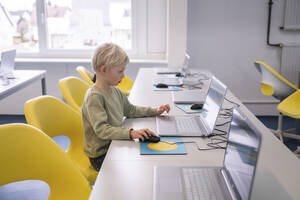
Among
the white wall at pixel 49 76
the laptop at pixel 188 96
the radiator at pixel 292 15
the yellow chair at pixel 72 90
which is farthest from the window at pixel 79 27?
the yellow chair at pixel 72 90

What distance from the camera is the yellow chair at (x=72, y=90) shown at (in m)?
2.02

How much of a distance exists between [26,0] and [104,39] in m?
1.19

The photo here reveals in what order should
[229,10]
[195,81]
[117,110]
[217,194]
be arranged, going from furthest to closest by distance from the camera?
[229,10] < [195,81] < [117,110] < [217,194]

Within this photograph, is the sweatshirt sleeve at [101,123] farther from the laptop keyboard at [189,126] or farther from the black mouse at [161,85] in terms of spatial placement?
the black mouse at [161,85]

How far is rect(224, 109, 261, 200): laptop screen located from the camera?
0.80 meters

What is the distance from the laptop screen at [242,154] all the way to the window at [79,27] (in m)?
3.42

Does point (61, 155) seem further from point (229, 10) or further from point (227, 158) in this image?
point (229, 10)

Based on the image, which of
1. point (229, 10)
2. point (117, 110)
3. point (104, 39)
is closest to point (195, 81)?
point (117, 110)

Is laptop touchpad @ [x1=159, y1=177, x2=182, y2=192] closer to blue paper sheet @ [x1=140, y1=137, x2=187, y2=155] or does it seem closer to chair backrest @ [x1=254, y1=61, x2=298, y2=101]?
blue paper sheet @ [x1=140, y1=137, x2=187, y2=155]

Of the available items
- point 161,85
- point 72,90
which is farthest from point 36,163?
point 161,85

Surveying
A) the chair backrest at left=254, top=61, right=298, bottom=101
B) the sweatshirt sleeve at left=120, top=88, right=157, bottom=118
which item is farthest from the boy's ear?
the chair backrest at left=254, top=61, right=298, bottom=101

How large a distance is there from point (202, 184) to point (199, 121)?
27.7 inches

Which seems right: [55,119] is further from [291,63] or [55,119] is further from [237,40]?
[291,63]

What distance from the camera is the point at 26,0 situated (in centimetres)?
432
